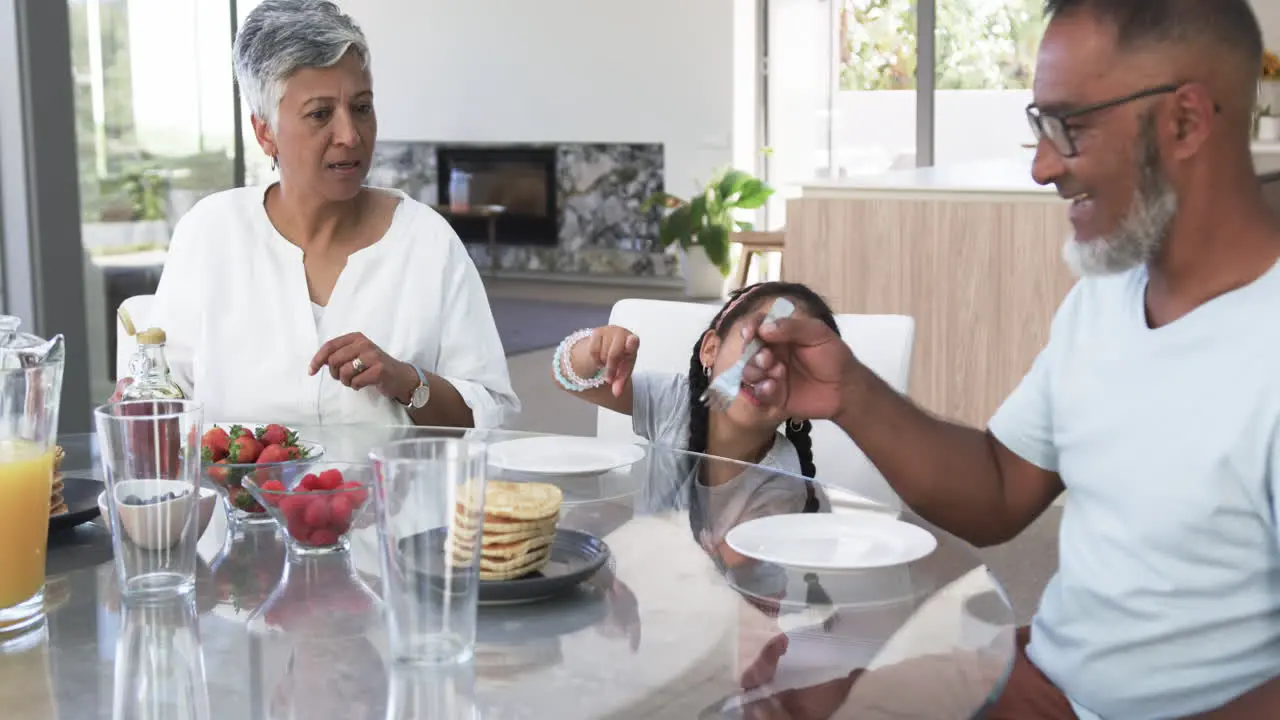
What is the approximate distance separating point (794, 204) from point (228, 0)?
5.69 feet

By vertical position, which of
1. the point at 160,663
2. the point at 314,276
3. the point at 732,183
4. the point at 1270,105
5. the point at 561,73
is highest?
the point at 561,73

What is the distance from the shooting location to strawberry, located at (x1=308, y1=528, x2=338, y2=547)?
4.37 feet

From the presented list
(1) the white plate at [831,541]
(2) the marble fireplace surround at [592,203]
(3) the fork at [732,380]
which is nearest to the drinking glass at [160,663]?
(1) the white plate at [831,541]

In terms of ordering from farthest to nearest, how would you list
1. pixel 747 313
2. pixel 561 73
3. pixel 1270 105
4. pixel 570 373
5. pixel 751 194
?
pixel 561 73 < pixel 751 194 < pixel 1270 105 < pixel 747 313 < pixel 570 373

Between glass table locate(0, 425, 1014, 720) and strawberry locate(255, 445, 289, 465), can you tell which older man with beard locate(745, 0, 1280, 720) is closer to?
glass table locate(0, 425, 1014, 720)

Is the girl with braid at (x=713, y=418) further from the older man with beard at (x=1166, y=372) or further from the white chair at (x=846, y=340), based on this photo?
the older man with beard at (x=1166, y=372)

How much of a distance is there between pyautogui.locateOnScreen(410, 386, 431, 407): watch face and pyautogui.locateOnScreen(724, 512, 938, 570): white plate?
30.8 inches

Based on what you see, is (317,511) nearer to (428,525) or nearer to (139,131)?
(428,525)

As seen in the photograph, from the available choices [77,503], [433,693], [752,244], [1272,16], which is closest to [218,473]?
[77,503]

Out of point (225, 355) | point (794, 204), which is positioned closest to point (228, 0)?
point (794, 204)

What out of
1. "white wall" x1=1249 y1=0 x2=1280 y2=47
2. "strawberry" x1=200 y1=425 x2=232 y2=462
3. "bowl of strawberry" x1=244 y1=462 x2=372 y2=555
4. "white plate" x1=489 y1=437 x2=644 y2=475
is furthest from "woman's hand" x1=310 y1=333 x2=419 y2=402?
"white wall" x1=1249 y1=0 x2=1280 y2=47

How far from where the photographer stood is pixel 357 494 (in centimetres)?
131

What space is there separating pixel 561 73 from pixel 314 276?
25.0 feet

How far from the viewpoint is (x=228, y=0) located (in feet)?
13.3
